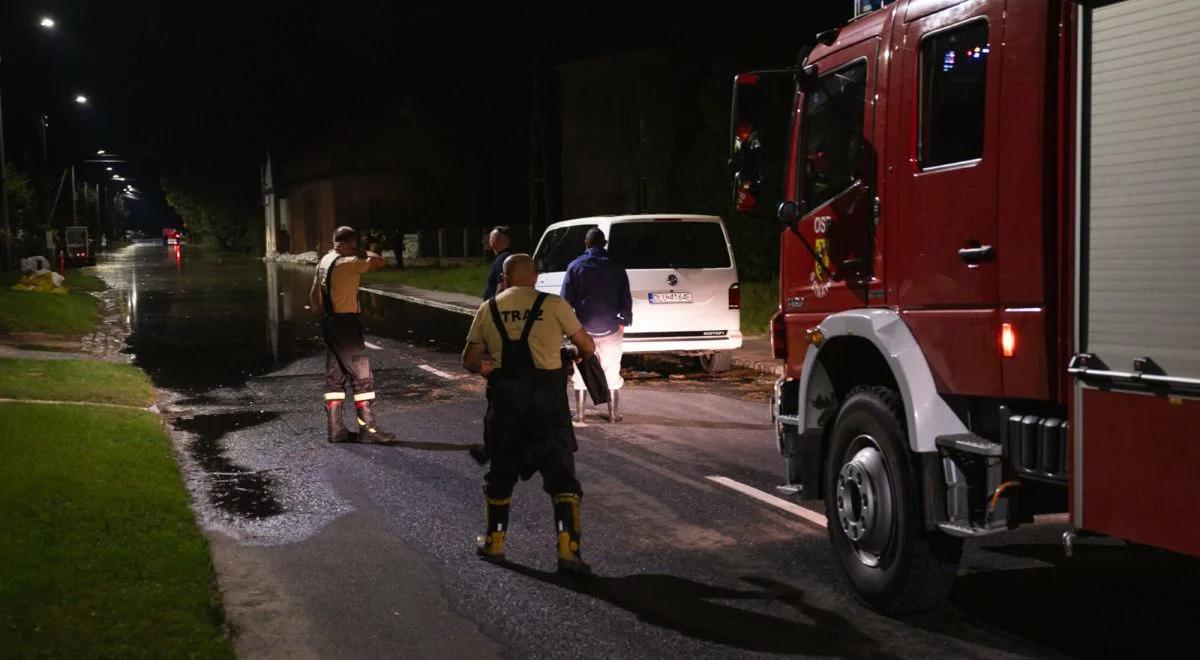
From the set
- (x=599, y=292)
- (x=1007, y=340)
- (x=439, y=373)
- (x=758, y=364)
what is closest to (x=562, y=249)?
(x=439, y=373)

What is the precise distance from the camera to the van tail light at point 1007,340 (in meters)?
5.00

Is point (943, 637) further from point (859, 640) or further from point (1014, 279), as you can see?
point (1014, 279)

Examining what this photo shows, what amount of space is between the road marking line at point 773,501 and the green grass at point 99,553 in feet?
11.7

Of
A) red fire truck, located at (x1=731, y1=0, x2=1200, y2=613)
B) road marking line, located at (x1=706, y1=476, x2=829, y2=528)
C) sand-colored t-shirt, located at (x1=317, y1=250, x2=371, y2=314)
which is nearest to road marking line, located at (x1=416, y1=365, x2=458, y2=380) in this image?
sand-colored t-shirt, located at (x1=317, y1=250, x2=371, y2=314)

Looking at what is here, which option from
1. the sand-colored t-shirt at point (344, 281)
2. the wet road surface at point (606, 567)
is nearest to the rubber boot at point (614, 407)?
the wet road surface at point (606, 567)

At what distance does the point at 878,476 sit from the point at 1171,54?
2326 millimetres

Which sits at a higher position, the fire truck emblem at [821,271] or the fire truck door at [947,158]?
the fire truck door at [947,158]

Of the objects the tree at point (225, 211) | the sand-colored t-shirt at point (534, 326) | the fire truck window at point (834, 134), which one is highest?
the tree at point (225, 211)

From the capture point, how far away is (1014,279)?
500cm

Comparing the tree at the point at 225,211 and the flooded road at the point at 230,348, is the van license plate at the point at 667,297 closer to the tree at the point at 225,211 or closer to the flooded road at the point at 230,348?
the flooded road at the point at 230,348

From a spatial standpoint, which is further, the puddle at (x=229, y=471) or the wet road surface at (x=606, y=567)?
the puddle at (x=229, y=471)

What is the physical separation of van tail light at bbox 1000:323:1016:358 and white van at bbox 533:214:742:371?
31.1 ft

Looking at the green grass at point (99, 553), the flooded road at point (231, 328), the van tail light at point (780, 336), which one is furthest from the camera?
the flooded road at point (231, 328)

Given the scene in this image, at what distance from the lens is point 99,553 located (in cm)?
679
